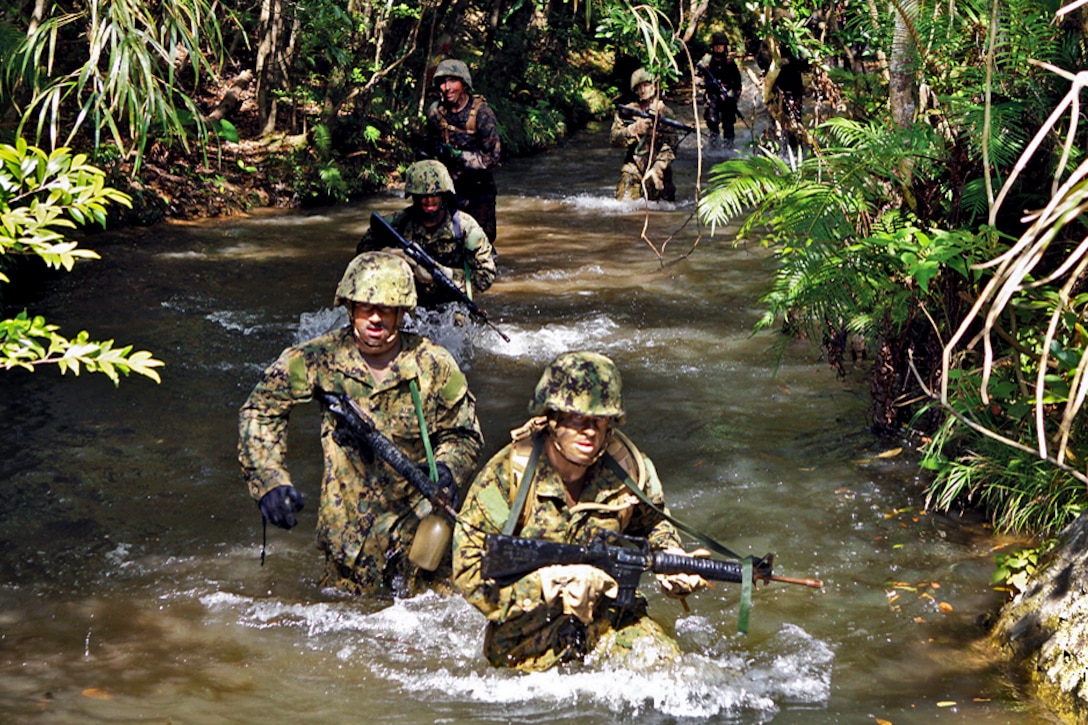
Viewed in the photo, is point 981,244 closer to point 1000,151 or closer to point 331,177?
point 1000,151

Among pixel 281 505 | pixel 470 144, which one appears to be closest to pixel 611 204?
pixel 470 144

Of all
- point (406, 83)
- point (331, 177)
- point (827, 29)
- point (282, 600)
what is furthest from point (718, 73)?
point (282, 600)

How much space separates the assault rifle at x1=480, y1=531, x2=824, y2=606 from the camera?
4.29 meters

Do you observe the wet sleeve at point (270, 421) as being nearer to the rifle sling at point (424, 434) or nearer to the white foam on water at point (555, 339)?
the rifle sling at point (424, 434)

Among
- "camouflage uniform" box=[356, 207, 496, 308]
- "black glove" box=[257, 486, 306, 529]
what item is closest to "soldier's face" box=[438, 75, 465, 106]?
"camouflage uniform" box=[356, 207, 496, 308]

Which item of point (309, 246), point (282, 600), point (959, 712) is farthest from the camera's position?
point (309, 246)

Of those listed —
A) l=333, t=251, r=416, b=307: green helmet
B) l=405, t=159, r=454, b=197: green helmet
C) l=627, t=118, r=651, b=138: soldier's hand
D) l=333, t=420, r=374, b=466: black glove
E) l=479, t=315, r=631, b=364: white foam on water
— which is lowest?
l=479, t=315, r=631, b=364: white foam on water

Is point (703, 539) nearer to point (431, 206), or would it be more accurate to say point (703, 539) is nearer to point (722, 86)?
point (431, 206)

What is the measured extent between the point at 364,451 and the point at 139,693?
4.52 ft

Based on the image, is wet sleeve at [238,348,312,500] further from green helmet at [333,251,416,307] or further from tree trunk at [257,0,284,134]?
tree trunk at [257,0,284,134]

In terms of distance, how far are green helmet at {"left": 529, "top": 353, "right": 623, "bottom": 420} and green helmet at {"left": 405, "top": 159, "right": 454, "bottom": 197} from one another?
180 inches

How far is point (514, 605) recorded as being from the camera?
4.42 meters

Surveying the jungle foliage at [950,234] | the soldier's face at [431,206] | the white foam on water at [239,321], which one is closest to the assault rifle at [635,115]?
the white foam on water at [239,321]

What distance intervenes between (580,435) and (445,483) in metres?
1.00
